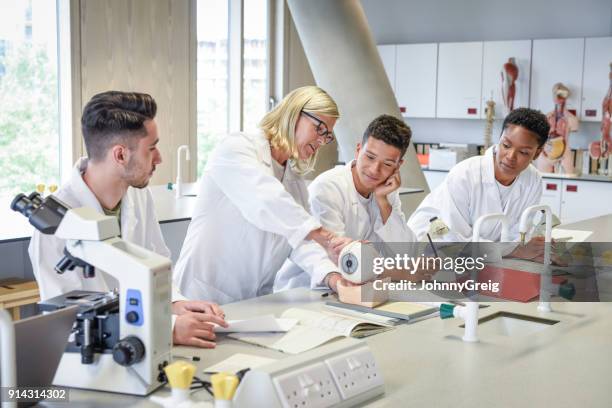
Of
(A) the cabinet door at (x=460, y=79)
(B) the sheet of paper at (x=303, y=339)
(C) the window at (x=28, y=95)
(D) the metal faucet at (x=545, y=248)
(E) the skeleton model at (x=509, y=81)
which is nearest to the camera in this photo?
(B) the sheet of paper at (x=303, y=339)

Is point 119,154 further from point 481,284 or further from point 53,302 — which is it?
point 481,284

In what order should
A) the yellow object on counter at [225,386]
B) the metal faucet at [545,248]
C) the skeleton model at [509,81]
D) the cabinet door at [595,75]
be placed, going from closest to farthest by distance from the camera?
the yellow object on counter at [225,386] < the metal faucet at [545,248] < the cabinet door at [595,75] < the skeleton model at [509,81]

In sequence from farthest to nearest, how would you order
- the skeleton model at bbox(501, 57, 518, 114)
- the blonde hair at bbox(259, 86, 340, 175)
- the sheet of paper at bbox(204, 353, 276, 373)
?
the skeleton model at bbox(501, 57, 518, 114) < the blonde hair at bbox(259, 86, 340, 175) < the sheet of paper at bbox(204, 353, 276, 373)

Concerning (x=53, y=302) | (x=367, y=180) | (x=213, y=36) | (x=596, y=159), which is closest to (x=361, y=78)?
(x=213, y=36)

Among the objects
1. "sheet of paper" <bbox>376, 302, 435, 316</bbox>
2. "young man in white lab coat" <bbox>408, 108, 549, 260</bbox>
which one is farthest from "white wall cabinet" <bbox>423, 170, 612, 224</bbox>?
"sheet of paper" <bbox>376, 302, 435, 316</bbox>

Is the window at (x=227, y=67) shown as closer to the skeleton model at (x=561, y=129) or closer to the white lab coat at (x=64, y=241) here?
the skeleton model at (x=561, y=129)

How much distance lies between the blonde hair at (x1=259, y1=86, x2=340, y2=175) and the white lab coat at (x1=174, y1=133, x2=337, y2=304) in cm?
5

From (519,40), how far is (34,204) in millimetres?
7155

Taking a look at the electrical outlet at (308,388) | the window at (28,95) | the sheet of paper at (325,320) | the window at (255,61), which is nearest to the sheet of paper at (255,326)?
the sheet of paper at (325,320)

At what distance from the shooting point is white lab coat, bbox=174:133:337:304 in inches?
105

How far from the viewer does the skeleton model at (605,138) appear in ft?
23.8

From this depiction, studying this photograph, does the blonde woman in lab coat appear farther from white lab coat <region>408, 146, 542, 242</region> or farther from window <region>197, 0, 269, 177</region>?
window <region>197, 0, 269, 177</region>

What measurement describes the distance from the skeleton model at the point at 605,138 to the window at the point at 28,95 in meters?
5.24

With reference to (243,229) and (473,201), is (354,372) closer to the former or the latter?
(243,229)
